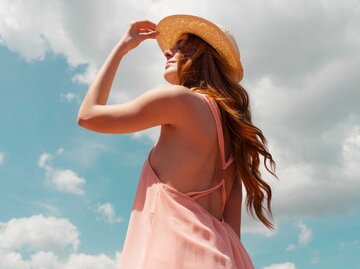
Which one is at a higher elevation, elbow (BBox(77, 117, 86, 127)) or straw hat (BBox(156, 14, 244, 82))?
straw hat (BBox(156, 14, 244, 82))

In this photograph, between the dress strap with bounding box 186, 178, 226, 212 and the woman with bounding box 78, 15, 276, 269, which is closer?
the woman with bounding box 78, 15, 276, 269

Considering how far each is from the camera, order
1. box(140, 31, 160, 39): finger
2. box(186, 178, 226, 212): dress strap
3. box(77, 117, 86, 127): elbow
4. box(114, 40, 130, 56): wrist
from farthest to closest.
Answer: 1. box(140, 31, 160, 39): finger
2. box(114, 40, 130, 56): wrist
3. box(77, 117, 86, 127): elbow
4. box(186, 178, 226, 212): dress strap

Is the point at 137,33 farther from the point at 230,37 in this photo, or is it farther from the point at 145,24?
the point at 230,37

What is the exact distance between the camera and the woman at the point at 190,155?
323 cm

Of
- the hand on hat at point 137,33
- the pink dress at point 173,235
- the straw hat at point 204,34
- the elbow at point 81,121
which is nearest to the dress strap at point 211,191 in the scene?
the pink dress at point 173,235

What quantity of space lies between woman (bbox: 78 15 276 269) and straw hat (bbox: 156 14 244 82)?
1cm

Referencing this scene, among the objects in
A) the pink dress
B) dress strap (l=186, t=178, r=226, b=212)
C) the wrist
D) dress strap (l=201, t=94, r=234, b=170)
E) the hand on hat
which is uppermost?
the hand on hat

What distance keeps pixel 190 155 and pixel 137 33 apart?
1291mm

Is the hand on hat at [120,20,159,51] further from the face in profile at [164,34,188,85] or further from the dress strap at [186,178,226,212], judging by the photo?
the dress strap at [186,178,226,212]

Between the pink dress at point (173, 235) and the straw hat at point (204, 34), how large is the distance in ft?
4.33

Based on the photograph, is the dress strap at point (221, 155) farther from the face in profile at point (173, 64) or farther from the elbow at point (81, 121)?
the elbow at point (81, 121)

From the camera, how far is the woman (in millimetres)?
3232

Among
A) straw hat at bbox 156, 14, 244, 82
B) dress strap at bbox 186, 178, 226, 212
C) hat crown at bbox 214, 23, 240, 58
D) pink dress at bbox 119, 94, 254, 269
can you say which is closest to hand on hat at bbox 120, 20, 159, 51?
straw hat at bbox 156, 14, 244, 82

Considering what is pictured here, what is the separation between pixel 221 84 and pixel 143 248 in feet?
4.75
